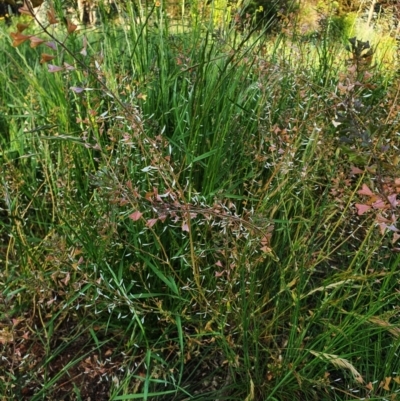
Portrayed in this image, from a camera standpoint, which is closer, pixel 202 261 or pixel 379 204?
pixel 379 204

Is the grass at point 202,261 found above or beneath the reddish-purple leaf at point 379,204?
beneath

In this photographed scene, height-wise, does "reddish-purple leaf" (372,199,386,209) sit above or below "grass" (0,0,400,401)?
above

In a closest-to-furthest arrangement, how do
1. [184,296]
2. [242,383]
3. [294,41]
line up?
[242,383]
[184,296]
[294,41]

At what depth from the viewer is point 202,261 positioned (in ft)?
4.48

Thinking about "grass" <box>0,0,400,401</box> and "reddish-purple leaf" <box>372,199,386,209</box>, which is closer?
"reddish-purple leaf" <box>372,199,386,209</box>

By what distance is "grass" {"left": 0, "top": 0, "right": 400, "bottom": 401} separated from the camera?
1.13 m

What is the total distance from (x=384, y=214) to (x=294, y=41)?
1.23 meters

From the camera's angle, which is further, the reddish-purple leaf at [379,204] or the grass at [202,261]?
the grass at [202,261]

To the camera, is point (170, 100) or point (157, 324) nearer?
point (157, 324)

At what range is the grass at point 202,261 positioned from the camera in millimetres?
1127

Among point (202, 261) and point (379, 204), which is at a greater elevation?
point (379, 204)

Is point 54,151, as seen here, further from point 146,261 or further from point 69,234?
point 146,261

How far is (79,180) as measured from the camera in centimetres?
168

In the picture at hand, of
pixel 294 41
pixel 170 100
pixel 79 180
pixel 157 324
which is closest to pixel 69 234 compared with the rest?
pixel 79 180
